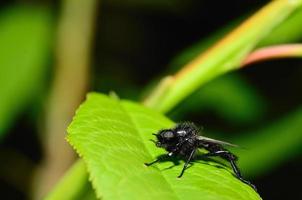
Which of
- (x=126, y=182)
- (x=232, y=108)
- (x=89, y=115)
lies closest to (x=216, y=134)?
(x=232, y=108)

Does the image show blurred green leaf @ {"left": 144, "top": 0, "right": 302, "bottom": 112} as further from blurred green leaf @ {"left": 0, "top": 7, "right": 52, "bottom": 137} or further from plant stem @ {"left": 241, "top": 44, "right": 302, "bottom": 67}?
blurred green leaf @ {"left": 0, "top": 7, "right": 52, "bottom": 137}

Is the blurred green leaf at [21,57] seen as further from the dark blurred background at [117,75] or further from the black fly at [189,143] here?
the black fly at [189,143]

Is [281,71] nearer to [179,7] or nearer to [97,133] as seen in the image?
[179,7]

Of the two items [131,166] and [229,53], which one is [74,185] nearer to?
[131,166]

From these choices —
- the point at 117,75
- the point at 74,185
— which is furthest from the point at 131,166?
the point at 117,75

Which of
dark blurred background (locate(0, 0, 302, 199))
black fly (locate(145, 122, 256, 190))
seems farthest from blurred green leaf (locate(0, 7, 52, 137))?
black fly (locate(145, 122, 256, 190))

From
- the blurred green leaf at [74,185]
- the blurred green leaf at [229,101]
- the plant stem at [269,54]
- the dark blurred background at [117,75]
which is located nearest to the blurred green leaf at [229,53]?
the plant stem at [269,54]
